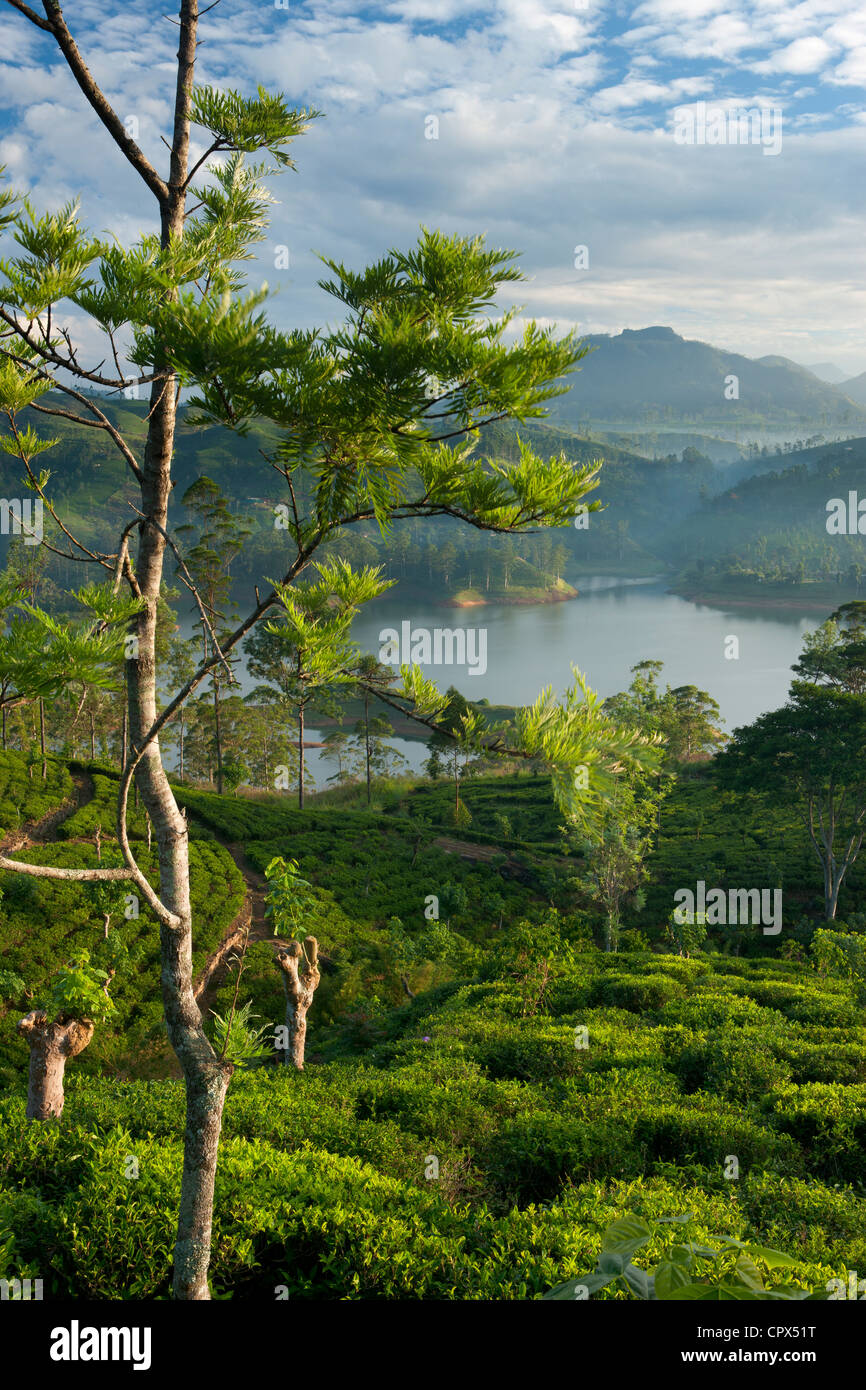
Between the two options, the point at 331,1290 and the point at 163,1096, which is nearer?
the point at 331,1290

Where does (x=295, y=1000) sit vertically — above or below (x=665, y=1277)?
below

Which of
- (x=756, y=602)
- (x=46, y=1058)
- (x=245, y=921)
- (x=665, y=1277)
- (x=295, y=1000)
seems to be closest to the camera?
(x=665, y=1277)

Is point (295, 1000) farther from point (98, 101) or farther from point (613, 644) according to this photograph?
point (613, 644)

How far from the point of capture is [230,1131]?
4.98m

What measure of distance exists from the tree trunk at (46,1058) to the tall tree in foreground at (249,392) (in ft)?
9.95

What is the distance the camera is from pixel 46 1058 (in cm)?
509

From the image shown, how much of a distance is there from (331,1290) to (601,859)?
12554 millimetres

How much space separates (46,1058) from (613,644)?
74.6 meters

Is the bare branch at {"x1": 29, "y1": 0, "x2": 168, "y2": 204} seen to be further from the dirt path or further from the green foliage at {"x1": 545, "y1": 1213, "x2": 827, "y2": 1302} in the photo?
the dirt path

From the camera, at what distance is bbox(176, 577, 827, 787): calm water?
5822 cm

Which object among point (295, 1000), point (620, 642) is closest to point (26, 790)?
point (295, 1000)
